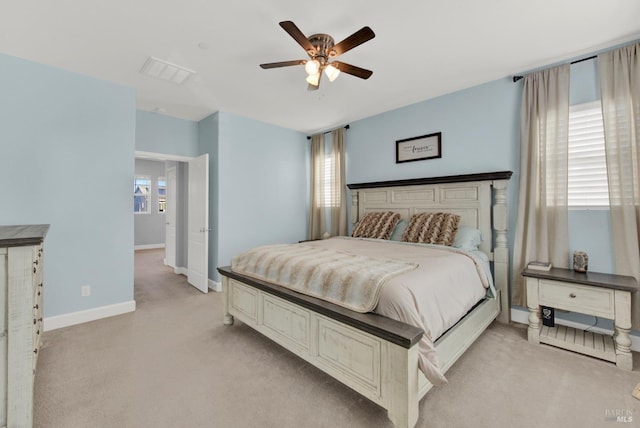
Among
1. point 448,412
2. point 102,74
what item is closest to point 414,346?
point 448,412

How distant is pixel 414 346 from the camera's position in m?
1.45

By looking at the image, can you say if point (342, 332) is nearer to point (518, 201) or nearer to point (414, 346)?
point (414, 346)

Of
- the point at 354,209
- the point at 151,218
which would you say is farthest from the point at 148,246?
the point at 354,209

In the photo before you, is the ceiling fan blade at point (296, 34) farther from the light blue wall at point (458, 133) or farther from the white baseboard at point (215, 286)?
the white baseboard at point (215, 286)

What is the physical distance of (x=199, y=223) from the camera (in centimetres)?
418

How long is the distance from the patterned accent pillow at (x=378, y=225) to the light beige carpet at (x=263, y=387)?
152 cm

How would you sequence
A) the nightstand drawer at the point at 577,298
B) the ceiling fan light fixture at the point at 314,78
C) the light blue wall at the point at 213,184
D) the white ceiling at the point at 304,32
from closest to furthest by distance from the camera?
1. the white ceiling at the point at 304,32
2. the nightstand drawer at the point at 577,298
3. the ceiling fan light fixture at the point at 314,78
4. the light blue wall at the point at 213,184

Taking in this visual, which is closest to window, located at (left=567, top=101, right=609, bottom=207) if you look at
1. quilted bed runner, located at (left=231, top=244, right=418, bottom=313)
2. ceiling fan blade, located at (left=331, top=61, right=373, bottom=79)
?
quilted bed runner, located at (left=231, top=244, right=418, bottom=313)

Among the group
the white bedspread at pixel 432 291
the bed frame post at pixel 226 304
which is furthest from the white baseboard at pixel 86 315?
the white bedspread at pixel 432 291

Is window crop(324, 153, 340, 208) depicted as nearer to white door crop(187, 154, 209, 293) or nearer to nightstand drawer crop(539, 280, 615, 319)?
white door crop(187, 154, 209, 293)

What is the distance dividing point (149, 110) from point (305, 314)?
3.89 m

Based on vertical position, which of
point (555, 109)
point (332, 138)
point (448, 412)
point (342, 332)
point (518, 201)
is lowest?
point (448, 412)

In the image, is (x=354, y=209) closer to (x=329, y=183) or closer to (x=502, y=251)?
(x=329, y=183)

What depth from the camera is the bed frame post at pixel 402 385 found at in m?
1.40
